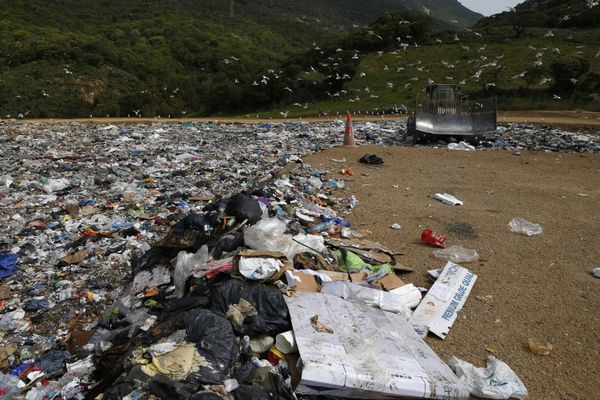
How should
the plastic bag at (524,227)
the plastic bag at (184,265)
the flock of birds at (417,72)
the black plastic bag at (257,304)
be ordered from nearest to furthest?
the black plastic bag at (257,304), the plastic bag at (184,265), the plastic bag at (524,227), the flock of birds at (417,72)

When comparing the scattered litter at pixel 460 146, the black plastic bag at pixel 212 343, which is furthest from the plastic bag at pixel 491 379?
the scattered litter at pixel 460 146

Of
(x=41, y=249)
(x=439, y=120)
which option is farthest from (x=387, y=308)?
(x=439, y=120)

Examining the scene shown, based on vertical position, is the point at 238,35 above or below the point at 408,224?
above

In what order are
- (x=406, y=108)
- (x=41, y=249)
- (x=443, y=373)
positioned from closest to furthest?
(x=443, y=373)
(x=41, y=249)
(x=406, y=108)

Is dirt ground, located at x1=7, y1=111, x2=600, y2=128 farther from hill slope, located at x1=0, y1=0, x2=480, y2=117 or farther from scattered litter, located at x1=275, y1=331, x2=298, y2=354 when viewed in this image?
scattered litter, located at x1=275, y1=331, x2=298, y2=354

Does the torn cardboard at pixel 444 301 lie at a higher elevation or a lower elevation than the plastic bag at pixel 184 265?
lower

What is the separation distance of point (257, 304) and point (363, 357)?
0.73 meters

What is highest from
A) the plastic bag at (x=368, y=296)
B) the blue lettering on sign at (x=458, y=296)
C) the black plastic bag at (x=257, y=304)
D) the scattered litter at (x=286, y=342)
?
the black plastic bag at (x=257, y=304)

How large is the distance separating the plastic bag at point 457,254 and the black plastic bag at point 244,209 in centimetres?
177

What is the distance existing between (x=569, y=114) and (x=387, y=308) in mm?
17076

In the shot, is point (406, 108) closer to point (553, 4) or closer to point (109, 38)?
point (109, 38)

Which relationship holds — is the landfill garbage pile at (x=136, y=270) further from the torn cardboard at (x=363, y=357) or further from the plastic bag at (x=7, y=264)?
the torn cardboard at (x=363, y=357)

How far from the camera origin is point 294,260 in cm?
371

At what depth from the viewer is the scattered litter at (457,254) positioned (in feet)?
14.0
